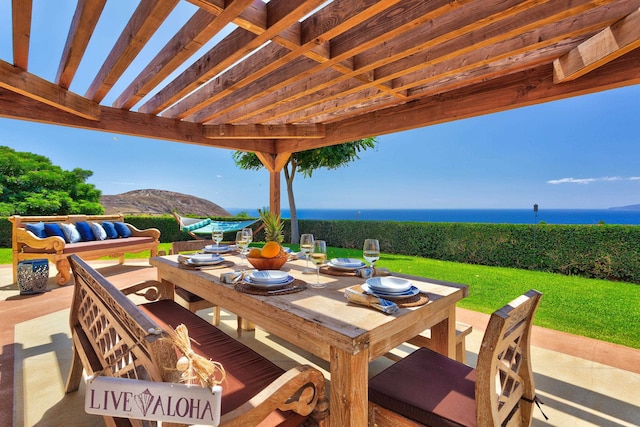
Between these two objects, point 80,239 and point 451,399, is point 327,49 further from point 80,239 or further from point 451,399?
point 80,239

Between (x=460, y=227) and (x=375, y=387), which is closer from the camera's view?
(x=375, y=387)

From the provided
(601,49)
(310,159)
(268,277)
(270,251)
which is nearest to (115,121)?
(270,251)

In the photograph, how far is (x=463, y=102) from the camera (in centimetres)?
274

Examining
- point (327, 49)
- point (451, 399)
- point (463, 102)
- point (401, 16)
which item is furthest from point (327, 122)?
point (451, 399)

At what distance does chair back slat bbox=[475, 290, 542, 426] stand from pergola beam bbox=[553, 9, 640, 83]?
1.46 m

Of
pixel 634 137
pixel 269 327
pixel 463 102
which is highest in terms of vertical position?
pixel 634 137

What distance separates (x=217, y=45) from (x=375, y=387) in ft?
6.98

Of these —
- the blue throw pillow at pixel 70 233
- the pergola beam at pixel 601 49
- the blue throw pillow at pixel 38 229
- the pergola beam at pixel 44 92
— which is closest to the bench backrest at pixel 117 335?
the pergola beam at pixel 44 92

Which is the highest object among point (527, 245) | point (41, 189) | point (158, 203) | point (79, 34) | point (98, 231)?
point (79, 34)

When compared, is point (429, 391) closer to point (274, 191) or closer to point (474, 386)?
point (474, 386)

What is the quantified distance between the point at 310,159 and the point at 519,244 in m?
5.28

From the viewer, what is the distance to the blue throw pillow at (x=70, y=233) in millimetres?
4428

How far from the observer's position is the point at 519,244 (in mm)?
5301

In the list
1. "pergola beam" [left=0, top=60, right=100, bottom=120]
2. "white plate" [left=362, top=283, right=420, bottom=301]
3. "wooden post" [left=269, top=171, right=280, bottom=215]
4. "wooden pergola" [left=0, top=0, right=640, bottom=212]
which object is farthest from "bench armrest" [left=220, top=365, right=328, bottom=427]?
"wooden post" [left=269, top=171, right=280, bottom=215]
